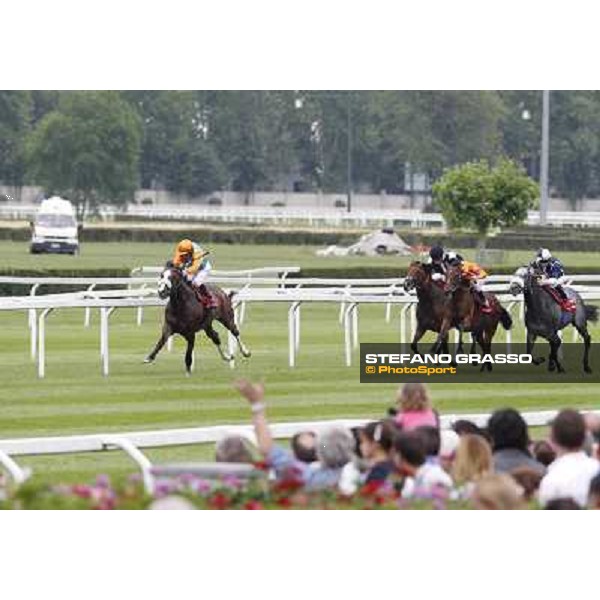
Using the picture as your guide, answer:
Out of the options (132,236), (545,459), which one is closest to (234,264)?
(132,236)

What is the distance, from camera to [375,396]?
1744 centimetres

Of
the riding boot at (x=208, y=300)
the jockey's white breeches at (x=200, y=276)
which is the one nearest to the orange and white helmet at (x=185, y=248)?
the jockey's white breeches at (x=200, y=276)

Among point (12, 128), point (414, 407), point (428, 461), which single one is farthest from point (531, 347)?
point (12, 128)

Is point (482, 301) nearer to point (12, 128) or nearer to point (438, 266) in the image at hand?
point (438, 266)

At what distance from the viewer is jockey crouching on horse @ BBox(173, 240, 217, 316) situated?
20.3 meters

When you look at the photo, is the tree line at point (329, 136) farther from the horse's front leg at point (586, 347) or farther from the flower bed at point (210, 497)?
the flower bed at point (210, 497)

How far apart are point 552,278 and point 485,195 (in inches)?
983

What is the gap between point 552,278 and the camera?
2038 centimetres

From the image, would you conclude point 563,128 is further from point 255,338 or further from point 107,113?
point 255,338

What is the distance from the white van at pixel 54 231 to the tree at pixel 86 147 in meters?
18.7

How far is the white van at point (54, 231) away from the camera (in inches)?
1992

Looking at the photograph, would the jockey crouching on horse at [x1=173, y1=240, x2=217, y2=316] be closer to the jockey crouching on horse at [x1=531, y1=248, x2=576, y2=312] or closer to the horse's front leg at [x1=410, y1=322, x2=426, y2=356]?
the horse's front leg at [x1=410, y1=322, x2=426, y2=356]

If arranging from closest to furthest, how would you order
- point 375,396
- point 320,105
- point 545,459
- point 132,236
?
1. point 545,459
2. point 375,396
3. point 132,236
4. point 320,105

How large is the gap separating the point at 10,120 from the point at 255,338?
192 ft
